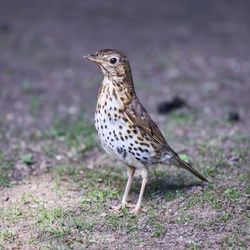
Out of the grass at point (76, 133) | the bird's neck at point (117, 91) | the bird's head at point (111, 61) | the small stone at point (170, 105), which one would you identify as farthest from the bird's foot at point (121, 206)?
the small stone at point (170, 105)

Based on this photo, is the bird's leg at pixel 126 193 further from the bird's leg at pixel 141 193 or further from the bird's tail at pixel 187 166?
the bird's tail at pixel 187 166

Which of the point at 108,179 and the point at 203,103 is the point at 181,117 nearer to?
the point at 203,103

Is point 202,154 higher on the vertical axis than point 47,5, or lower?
lower

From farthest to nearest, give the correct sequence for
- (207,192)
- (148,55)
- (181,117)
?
(148,55) → (181,117) → (207,192)

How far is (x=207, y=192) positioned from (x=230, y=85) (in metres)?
5.11

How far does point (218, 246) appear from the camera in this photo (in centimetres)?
616

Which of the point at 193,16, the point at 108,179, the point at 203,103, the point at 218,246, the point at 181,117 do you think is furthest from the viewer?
the point at 193,16

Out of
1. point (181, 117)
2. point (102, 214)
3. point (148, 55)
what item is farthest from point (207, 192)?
point (148, 55)

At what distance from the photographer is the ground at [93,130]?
6.58 m

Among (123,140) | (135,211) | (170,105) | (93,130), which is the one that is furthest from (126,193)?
(170,105)

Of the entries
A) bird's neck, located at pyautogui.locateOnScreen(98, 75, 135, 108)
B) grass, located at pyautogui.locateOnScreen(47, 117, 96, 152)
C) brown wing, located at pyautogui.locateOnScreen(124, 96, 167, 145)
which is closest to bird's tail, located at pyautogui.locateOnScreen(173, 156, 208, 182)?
brown wing, located at pyautogui.locateOnScreen(124, 96, 167, 145)

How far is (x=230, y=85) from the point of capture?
40.0 feet

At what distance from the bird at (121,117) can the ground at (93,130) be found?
1.96 ft

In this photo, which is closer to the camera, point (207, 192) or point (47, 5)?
point (207, 192)
